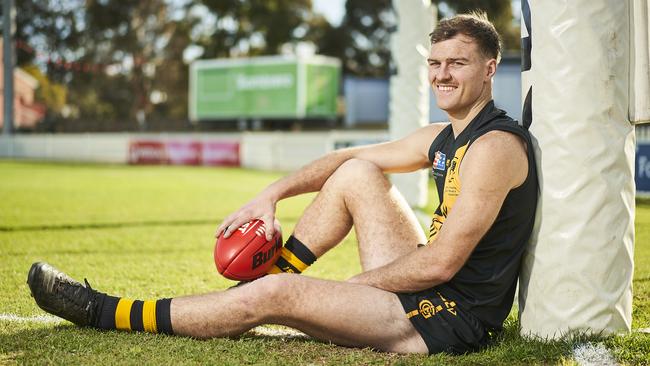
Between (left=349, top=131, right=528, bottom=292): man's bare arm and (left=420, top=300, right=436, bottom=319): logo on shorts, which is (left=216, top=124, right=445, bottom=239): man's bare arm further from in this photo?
(left=420, top=300, right=436, bottom=319): logo on shorts

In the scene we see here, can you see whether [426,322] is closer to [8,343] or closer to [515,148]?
[515,148]

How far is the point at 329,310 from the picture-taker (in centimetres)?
315

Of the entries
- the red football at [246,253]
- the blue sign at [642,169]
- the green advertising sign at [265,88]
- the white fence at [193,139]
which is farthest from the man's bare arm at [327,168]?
the green advertising sign at [265,88]

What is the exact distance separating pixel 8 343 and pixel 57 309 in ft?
0.83

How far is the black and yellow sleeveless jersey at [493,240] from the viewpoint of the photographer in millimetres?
3156

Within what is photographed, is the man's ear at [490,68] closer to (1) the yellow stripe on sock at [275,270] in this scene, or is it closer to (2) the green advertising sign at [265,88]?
(1) the yellow stripe on sock at [275,270]

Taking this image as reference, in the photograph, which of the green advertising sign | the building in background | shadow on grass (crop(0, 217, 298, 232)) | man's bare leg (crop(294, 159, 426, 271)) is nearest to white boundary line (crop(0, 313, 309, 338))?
man's bare leg (crop(294, 159, 426, 271))

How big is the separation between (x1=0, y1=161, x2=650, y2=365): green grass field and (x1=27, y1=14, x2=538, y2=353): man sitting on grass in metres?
0.08

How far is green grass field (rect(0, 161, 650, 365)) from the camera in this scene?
3.14 metres

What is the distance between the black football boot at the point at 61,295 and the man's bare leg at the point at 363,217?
1.02 m

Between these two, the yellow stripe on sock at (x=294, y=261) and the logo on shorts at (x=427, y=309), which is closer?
the logo on shorts at (x=427, y=309)

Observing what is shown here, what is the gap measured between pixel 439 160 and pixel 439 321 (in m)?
0.73

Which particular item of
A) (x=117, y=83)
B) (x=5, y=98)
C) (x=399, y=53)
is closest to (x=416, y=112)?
(x=399, y=53)

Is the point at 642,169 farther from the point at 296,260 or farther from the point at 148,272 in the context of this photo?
the point at 148,272
